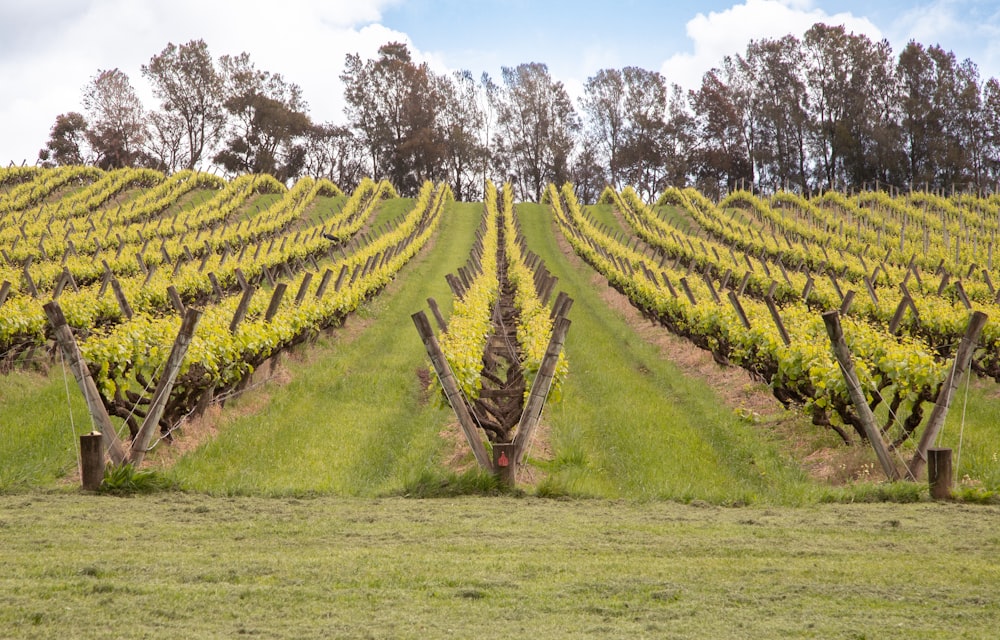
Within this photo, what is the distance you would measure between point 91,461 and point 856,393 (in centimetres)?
835

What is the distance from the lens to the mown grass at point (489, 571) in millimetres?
4719

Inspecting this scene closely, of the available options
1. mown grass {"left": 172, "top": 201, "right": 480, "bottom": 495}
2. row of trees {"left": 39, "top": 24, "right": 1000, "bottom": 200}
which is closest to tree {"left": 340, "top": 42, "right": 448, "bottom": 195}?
row of trees {"left": 39, "top": 24, "right": 1000, "bottom": 200}

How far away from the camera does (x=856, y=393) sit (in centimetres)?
941

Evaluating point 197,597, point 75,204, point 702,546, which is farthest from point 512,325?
point 75,204

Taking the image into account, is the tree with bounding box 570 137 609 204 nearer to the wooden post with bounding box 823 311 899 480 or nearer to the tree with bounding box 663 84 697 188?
the tree with bounding box 663 84 697 188

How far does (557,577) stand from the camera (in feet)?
18.5

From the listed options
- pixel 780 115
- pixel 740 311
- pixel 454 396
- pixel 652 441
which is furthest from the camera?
pixel 780 115

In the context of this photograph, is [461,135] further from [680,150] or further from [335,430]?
[335,430]

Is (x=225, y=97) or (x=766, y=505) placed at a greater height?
(x=225, y=97)

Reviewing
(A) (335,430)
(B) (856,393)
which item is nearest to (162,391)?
(A) (335,430)

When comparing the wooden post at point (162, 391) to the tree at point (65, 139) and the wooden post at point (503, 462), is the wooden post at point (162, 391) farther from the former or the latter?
the tree at point (65, 139)

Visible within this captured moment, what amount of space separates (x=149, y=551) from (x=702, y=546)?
13.8 ft

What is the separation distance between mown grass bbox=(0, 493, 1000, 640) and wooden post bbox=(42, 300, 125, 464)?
1.13 meters

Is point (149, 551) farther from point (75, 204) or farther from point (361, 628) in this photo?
point (75, 204)
